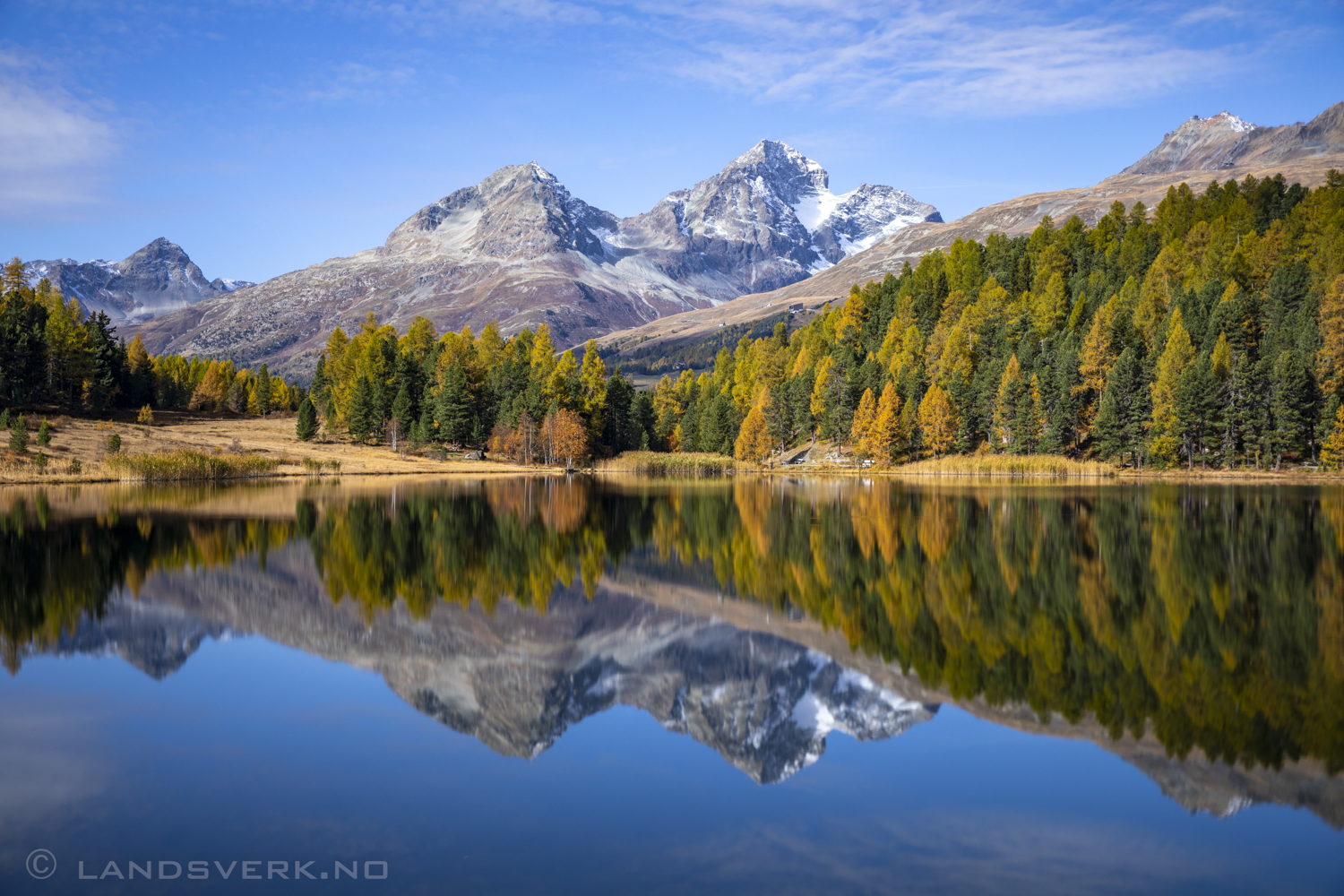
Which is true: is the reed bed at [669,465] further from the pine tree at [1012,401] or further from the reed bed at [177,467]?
the reed bed at [177,467]

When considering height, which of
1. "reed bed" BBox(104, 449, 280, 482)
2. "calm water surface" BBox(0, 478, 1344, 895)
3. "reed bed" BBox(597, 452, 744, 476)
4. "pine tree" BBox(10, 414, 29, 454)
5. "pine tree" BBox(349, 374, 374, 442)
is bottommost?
"reed bed" BBox(597, 452, 744, 476)

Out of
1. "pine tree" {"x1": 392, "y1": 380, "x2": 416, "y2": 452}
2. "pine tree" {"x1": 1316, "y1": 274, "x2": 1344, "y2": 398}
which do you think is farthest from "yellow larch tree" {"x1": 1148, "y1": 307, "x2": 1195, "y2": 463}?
"pine tree" {"x1": 392, "y1": 380, "x2": 416, "y2": 452}

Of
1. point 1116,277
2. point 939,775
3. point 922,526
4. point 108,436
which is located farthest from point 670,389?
point 939,775

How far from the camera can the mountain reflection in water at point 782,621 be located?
1180 centimetres

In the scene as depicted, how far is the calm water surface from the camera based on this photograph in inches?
326

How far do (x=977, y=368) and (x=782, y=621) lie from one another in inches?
3874

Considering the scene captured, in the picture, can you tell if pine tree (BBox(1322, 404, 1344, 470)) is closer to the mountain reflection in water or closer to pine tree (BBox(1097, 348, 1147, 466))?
pine tree (BBox(1097, 348, 1147, 466))

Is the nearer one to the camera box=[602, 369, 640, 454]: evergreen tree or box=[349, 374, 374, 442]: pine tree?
box=[349, 374, 374, 442]: pine tree

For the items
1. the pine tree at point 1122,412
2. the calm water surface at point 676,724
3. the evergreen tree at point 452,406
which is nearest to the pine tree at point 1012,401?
the pine tree at point 1122,412

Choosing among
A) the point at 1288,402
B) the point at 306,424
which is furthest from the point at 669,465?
the point at 1288,402

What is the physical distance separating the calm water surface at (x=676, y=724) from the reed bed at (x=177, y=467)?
2064 inches

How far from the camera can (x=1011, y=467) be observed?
9156 centimetres

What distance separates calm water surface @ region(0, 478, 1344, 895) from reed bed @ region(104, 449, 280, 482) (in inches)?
2064

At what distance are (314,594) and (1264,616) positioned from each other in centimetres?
2065
